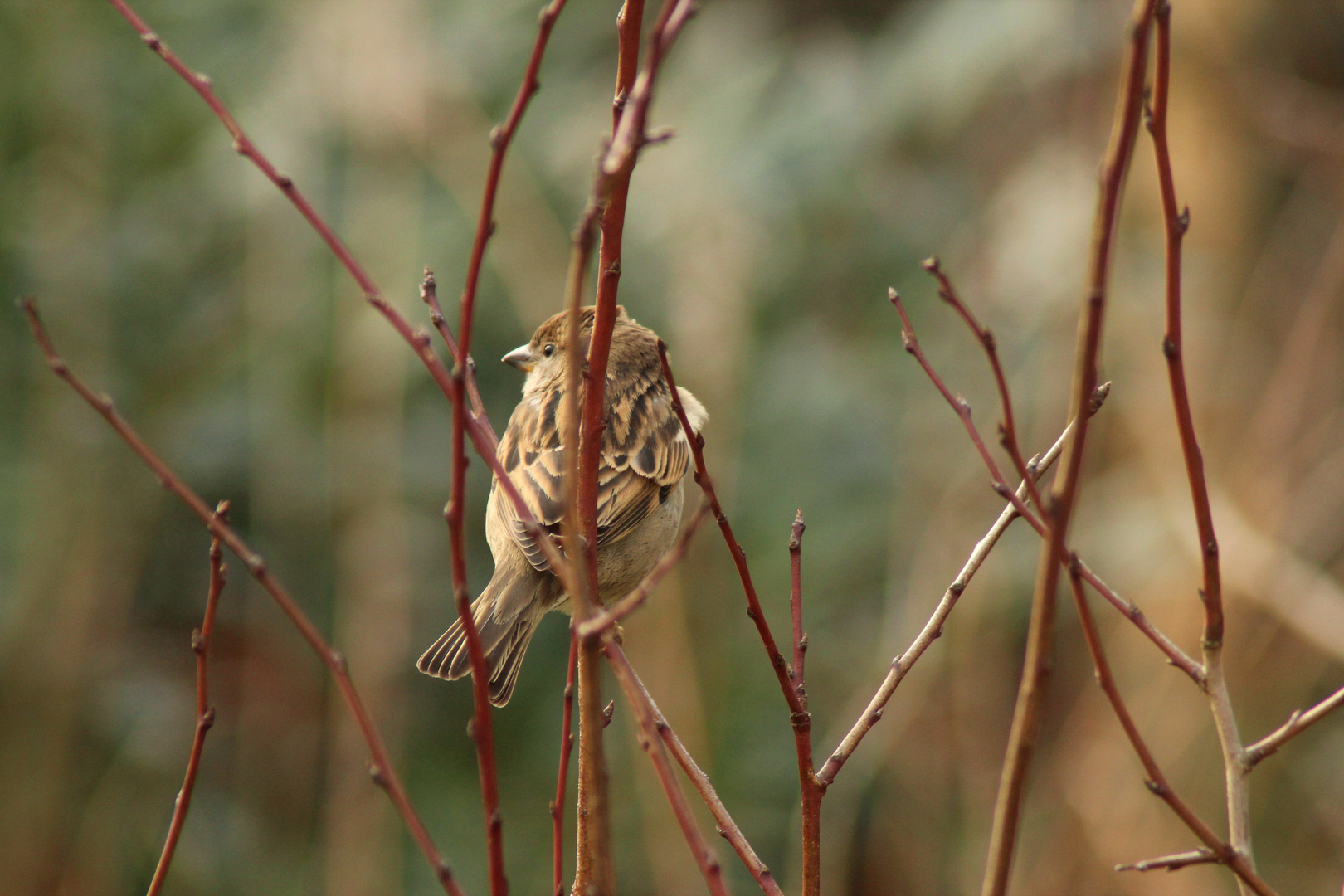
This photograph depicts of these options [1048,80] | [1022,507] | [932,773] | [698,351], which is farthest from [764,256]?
[1022,507]

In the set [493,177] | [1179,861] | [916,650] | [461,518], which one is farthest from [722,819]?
[493,177]

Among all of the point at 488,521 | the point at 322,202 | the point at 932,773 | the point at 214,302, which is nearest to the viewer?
the point at 488,521

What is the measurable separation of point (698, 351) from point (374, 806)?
2504mm

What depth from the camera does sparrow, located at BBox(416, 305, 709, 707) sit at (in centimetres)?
267

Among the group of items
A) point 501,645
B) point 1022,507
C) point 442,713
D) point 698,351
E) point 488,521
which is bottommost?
point 1022,507

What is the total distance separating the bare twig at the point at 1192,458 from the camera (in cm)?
119

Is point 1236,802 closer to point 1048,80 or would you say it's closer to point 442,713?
point 1048,80

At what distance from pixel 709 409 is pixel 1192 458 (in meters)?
3.82

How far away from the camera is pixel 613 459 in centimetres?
293

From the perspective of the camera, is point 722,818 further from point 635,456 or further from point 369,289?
point 635,456

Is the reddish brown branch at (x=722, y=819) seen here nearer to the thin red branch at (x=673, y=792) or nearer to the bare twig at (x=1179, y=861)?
the thin red branch at (x=673, y=792)

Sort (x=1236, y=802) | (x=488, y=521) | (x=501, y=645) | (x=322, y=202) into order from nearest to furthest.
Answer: (x=1236, y=802) < (x=501, y=645) < (x=488, y=521) < (x=322, y=202)

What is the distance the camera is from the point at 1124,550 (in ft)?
14.9

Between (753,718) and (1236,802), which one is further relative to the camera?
(753,718)
